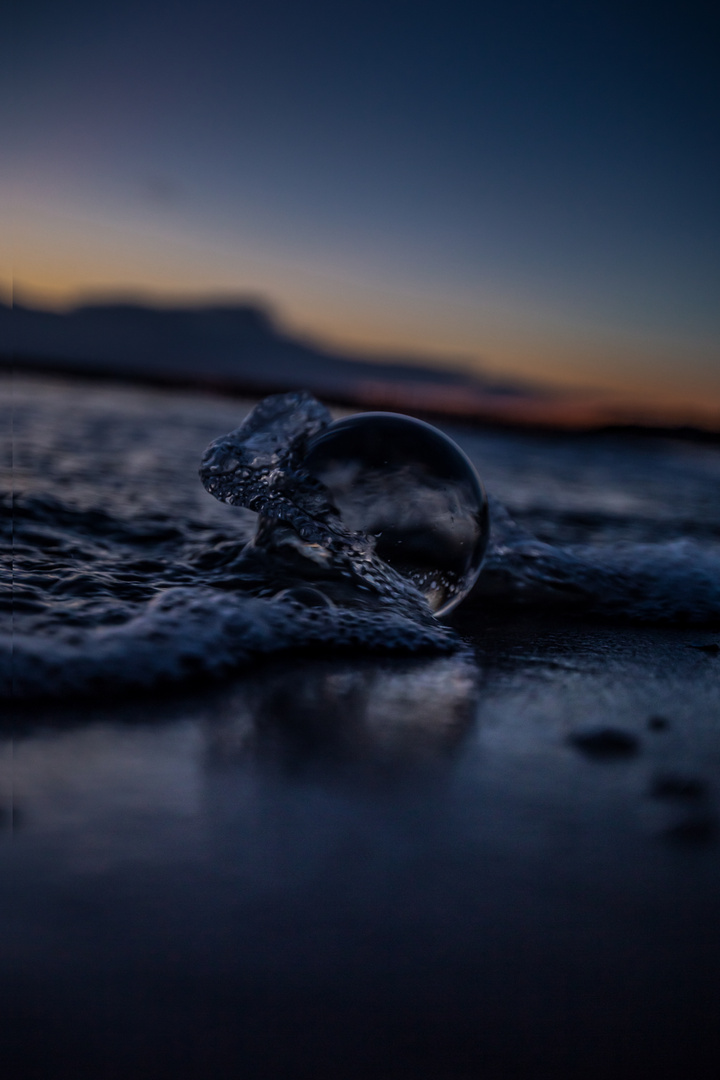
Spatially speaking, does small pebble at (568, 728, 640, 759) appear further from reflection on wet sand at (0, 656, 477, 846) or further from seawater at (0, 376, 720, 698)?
seawater at (0, 376, 720, 698)

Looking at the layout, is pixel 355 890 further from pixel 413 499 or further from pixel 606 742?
pixel 413 499

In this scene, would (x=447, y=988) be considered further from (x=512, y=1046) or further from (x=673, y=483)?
(x=673, y=483)

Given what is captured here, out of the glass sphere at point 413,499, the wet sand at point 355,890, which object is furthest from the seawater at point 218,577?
the wet sand at point 355,890

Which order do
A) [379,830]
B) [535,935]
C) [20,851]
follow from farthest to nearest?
[379,830] < [20,851] < [535,935]

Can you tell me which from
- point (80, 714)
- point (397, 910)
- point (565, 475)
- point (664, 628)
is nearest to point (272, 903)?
point (397, 910)

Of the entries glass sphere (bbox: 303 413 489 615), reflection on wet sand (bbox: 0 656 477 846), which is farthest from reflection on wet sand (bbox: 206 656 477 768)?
glass sphere (bbox: 303 413 489 615)

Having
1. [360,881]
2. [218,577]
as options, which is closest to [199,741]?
[360,881]
